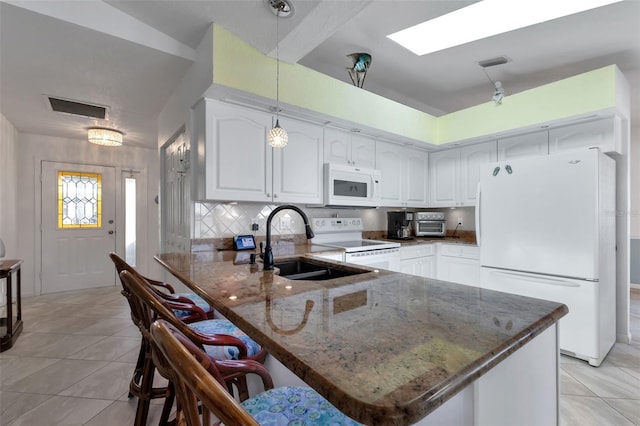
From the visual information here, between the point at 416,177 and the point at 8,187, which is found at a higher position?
the point at 416,177

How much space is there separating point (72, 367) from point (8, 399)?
1.29 ft

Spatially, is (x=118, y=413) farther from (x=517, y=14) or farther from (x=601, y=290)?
(x=517, y=14)

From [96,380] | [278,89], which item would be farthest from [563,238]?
[96,380]

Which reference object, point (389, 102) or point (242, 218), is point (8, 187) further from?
point (389, 102)

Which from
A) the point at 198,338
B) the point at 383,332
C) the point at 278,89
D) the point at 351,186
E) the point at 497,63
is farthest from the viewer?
the point at 351,186

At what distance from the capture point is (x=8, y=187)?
12.1 feet

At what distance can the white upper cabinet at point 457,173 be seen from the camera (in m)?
3.57

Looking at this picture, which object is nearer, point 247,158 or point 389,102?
point 247,158

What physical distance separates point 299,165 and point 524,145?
2524mm

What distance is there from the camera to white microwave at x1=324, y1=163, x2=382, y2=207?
9.55ft

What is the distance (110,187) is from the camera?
481 centimetres

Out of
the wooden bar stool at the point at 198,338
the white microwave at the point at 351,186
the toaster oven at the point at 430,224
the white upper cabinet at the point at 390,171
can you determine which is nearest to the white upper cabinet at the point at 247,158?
the white microwave at the point at 351,186

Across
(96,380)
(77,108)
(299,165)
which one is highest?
(77,108)

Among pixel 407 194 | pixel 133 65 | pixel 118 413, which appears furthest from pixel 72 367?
pixel 407 194
